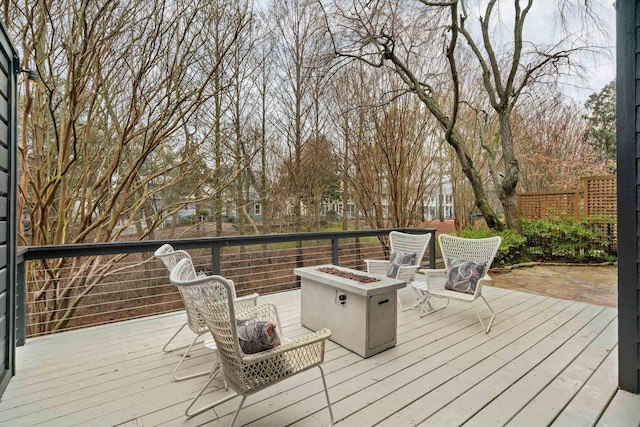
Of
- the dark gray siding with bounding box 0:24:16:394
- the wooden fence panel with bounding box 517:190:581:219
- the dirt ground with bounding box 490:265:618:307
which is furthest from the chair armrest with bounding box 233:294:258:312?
the wooden fence panel with bounding box 517:190:581:219

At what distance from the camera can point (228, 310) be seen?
4.79 feet

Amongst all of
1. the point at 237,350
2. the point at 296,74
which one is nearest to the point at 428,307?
the point at 237,350

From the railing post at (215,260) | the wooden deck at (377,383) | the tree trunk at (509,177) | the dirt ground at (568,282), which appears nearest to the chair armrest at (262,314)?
the wooden deck at (377,383)

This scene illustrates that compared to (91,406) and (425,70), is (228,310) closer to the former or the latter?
(91,406)

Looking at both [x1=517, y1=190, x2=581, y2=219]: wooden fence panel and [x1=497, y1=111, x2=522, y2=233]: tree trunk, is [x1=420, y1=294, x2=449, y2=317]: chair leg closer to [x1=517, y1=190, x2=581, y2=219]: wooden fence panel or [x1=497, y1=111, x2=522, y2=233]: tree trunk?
[x1=497, y1=111, x2=522, y2=233]: tree trunk

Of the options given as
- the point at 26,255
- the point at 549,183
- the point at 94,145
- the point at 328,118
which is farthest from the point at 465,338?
the point at 549,183

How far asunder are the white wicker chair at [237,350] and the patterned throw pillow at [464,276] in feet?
6.99

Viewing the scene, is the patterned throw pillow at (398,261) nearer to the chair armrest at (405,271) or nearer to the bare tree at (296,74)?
the chair armrest at (405,271)

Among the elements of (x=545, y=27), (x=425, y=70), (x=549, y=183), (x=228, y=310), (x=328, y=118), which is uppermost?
(x=545, y=27)

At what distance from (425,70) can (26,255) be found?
790cm

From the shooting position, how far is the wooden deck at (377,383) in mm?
1812

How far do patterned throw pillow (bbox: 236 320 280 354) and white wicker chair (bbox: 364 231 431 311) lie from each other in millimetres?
2388

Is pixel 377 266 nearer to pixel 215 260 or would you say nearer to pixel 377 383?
pixel 215 260

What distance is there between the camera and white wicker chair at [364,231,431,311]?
3.78 metres
